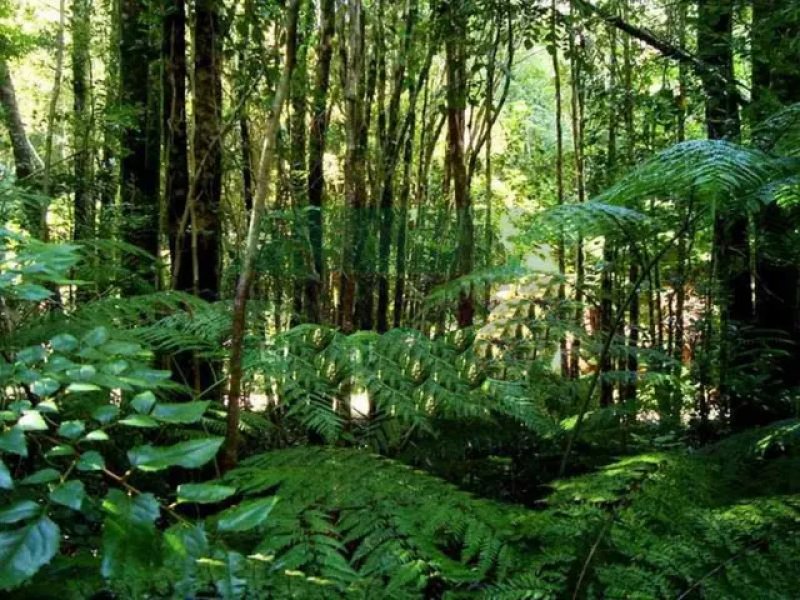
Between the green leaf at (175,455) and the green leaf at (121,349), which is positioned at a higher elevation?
the green leaf at (121,349)

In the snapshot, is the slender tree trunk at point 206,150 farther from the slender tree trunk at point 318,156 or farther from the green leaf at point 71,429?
the green leaf at point 71,429

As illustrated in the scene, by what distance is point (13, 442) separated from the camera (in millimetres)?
726

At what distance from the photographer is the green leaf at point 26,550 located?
26.1 inches

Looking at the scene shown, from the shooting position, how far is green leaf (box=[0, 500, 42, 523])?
69cm

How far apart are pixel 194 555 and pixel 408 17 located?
3.61 meters

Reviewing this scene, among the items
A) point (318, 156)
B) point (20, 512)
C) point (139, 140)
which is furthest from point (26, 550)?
point (318, 156)

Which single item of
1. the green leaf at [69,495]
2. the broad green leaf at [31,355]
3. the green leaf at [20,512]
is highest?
the broad green leaf at [31,355]

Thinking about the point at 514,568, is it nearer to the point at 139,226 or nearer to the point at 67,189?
the point at 139,226

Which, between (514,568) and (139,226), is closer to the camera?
(514,568)

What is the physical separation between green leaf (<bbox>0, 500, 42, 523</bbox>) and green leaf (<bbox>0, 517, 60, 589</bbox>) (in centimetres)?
1

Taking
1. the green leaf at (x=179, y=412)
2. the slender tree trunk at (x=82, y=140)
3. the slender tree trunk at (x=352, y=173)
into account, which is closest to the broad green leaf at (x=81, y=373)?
the green leaf at (x=179, y=412)

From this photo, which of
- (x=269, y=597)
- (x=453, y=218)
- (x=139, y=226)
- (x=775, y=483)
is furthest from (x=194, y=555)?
(x=453, y=218)

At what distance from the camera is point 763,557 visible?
1256mm

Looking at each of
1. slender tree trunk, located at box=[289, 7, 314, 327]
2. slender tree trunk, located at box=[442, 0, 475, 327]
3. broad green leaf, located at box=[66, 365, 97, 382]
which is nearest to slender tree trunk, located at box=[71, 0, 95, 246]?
slender tree trunk, located at box=[289, 7, 314, 327]
